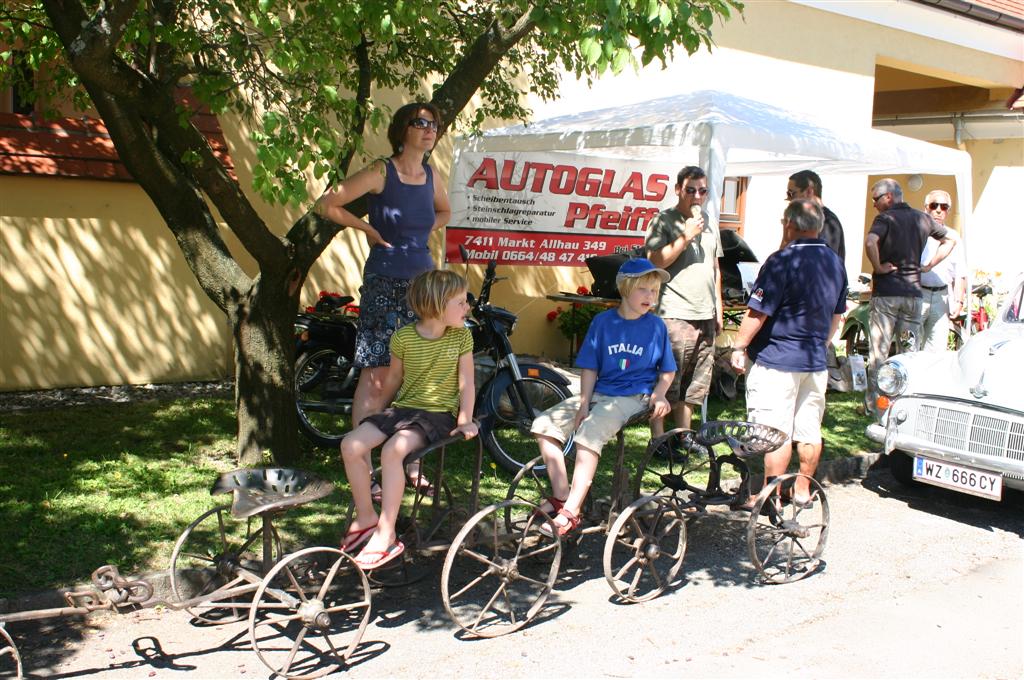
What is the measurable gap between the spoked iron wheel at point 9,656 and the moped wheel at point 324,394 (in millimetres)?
3240

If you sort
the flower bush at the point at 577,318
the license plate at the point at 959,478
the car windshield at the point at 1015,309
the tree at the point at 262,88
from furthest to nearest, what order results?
the flower bush at the point at 577,318 → the car windshield at the point at 1015,309 → the license plate at the point at 959,478 → the tree at the point at 262,88

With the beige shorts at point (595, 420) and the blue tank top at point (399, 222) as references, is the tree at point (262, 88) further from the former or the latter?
the beige shorts at point (595, 420)

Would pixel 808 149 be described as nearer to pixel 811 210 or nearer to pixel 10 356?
pixel 811 210

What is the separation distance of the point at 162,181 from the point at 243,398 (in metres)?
1.50

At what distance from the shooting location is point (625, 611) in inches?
202

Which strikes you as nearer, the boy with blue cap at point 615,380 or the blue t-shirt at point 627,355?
the boy with blue cap at point 615,380

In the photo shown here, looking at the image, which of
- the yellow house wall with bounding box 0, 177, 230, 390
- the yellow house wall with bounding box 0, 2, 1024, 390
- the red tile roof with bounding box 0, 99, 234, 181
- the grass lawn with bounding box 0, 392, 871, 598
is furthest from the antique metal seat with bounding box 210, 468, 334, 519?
the yellow house wall with bounding box 0, 177, 230, 390

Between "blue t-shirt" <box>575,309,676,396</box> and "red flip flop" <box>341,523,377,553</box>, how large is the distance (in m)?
1.43

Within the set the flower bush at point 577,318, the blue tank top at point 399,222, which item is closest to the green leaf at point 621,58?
the blue tank top at point 399,222

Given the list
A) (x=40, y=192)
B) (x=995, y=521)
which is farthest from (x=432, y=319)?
(x=40, y=192)

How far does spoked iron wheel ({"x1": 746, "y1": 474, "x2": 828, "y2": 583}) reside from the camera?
18.0ft

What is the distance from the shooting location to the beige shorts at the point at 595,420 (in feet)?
17.3

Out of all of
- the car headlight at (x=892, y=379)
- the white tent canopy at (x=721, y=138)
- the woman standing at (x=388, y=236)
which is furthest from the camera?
the white tent canopy at (x=721, y=138)

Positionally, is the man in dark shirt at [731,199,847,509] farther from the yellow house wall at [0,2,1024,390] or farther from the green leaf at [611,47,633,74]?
the yellow house wall at [0,2,1024,390]
